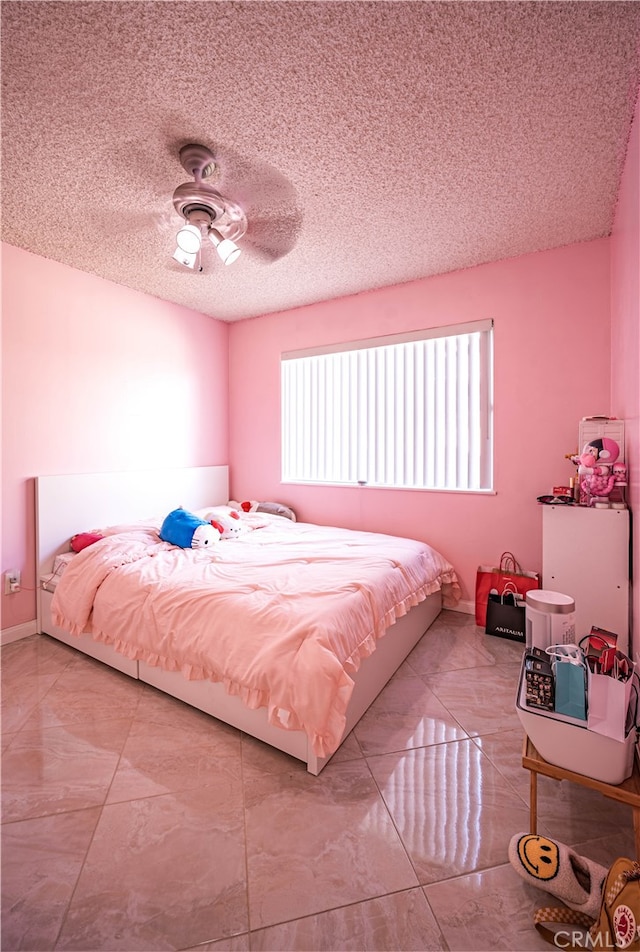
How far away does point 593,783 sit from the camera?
1.12 m

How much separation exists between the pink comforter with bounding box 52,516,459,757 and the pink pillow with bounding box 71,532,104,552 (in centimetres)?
21

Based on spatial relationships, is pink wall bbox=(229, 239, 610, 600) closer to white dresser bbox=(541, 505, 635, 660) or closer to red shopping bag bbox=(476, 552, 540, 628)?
red shopping bag bbox=(476, 552, 540, 628)

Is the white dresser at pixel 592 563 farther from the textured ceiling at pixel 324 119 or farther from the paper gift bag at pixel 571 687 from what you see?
the textured ceiling at pixel 324 119

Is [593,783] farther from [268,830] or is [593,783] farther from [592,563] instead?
[592,563]

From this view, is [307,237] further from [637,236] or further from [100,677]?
[100,677]

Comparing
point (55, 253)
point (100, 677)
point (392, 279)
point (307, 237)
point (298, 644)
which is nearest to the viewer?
point (298, 644)

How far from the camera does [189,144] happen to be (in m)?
1.76

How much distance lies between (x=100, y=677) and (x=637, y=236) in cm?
341

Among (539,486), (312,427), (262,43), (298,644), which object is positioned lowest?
(298,644)

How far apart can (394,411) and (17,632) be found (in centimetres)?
319

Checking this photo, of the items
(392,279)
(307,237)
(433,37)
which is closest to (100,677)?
(307,237)

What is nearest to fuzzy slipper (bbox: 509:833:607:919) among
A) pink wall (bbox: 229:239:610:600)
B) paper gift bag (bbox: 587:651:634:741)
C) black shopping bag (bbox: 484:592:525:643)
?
paper gift bag (bbox: 587:651:634:741)

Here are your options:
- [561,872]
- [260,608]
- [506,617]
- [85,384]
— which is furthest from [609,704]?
[85,384]
